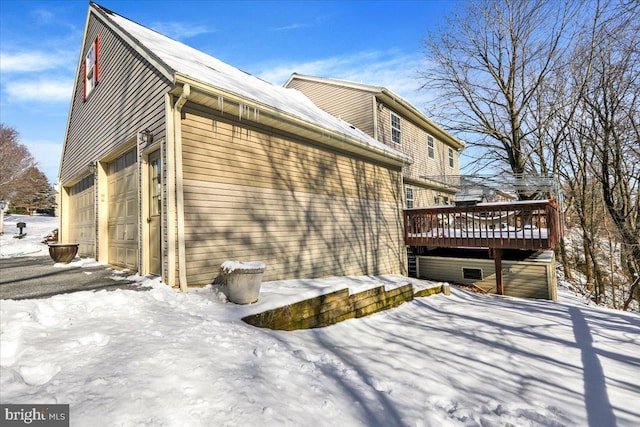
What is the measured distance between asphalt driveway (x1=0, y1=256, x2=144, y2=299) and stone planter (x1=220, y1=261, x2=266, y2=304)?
1.48 meters

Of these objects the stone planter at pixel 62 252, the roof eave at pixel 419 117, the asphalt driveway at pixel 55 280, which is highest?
the roof eave at pixel 419 117

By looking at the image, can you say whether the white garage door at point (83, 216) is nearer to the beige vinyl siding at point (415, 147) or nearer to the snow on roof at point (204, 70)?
the snow on roof at point (204, 70)

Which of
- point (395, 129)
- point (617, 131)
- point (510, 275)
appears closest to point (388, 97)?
point (395, 129)

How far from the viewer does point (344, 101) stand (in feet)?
42.5

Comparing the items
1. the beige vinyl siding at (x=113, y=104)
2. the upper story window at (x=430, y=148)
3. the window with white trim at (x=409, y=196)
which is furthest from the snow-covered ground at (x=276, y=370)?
the upper story window at (x=430, y=148)

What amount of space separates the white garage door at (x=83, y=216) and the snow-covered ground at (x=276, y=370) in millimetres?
4708

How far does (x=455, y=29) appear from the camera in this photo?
14828 millimetres

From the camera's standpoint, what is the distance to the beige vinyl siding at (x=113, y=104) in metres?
5.15

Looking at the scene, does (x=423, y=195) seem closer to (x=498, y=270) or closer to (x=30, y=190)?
(x=498, y=270)

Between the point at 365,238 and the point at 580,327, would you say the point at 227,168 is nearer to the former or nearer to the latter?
the point at 365,238

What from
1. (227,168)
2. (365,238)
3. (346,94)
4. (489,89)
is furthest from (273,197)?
(489,89)

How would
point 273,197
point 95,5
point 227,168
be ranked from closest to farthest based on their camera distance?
point 227,168, point 273,197, point 95,5

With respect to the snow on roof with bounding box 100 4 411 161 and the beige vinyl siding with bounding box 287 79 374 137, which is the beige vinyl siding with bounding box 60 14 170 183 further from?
the beige vinyl siding with bounding box 287 79 374 137

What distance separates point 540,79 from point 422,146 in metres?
5.96
